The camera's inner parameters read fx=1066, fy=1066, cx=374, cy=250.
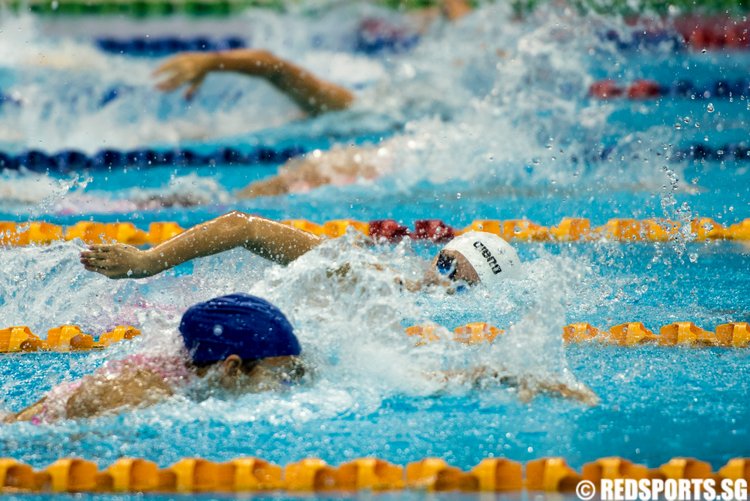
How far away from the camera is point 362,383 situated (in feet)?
9.25

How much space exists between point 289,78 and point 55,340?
304 cm

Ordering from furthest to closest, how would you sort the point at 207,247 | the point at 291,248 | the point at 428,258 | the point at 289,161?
the point at 289,161 < the point at 428,258 < the point at 291,248 < the point at 207,247

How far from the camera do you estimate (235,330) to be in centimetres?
260

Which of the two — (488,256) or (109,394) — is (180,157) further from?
(109,394)

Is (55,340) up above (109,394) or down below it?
above

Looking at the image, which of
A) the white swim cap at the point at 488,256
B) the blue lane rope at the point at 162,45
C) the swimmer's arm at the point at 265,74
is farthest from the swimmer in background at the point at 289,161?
the blue lane rope at the point at 162,45

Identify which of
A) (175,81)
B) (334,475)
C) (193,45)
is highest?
(193,45)

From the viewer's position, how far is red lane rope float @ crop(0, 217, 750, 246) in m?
4.60

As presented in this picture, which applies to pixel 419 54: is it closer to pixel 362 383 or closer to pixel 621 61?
pixel 621 61

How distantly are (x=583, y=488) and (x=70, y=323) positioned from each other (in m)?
2.01


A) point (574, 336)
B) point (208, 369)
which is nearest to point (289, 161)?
point (574, 336)

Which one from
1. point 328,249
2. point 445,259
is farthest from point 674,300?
point 328,249

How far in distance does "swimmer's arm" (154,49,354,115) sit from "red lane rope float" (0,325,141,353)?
2.04 m

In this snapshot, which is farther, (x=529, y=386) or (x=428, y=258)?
(x=428, y=258)
